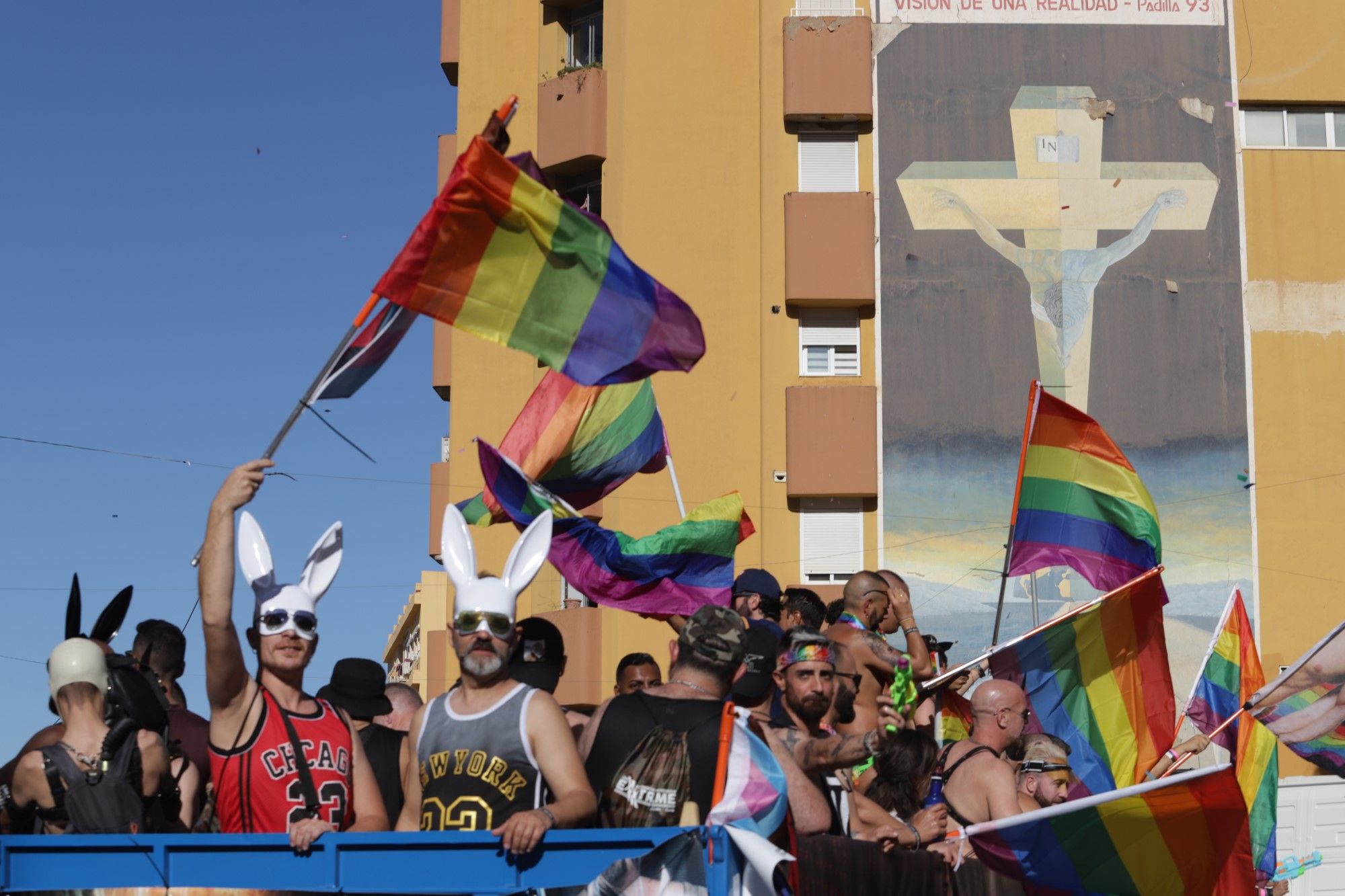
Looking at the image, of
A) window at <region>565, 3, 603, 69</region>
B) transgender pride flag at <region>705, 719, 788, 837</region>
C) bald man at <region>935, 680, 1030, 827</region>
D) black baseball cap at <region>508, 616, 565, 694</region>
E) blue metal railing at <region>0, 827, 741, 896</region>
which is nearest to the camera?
transgender pride flag at <region>705, 719, 788, 837</region>

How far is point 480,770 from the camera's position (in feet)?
17.5

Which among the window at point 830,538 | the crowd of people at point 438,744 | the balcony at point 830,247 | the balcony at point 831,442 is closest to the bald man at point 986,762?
the crowd of people at point 438,744

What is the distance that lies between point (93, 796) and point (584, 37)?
21.6 metres

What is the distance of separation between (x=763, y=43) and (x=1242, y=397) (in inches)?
324

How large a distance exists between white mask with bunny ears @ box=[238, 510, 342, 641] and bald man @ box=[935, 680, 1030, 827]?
2666 mm

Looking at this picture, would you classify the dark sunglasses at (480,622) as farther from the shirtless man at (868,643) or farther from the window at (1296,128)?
the window at (1296,128)

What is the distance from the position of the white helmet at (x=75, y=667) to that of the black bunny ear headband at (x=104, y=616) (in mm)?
1040

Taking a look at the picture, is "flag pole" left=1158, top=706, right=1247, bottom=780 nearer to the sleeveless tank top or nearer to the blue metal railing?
the sleeveless tank top

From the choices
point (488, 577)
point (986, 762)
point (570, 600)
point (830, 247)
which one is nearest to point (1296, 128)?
point (830, 247)

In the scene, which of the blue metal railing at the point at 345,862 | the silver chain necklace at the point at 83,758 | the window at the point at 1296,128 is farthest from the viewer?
the window at the point at 1296,128

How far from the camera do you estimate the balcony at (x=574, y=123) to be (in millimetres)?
24422

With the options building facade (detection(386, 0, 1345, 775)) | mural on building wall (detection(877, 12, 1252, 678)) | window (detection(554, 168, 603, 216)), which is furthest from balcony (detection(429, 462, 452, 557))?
mural on building wall (detection(877, 12, 1252, 678))

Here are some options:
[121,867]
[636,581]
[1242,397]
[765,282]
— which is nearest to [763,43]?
[765,282]

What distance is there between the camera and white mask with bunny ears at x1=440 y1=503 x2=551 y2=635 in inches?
218
